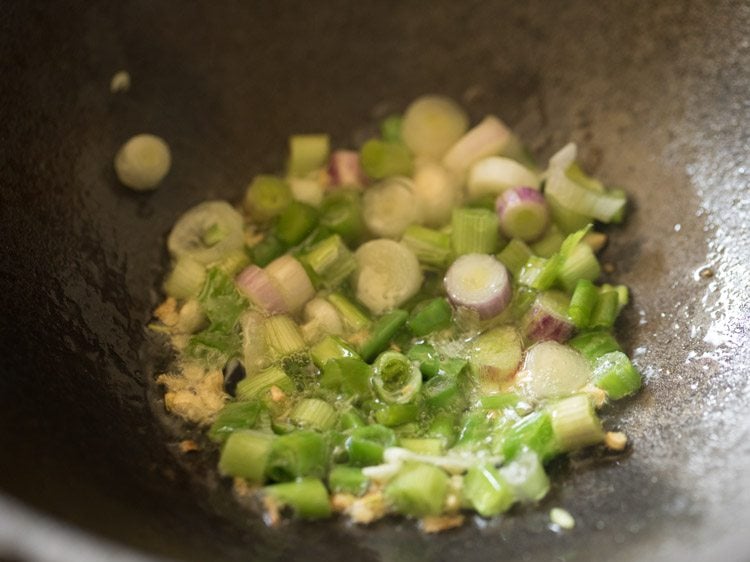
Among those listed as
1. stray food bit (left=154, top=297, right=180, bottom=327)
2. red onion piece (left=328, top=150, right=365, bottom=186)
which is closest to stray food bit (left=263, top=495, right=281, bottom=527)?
stray food bit (left=154, top=297, right=180, bottom=327)

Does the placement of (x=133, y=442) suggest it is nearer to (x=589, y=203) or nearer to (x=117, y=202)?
(x=117, y=202)

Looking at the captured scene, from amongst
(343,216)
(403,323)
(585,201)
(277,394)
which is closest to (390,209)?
(343,216)

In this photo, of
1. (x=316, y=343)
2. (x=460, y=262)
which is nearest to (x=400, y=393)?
(x=316, y=343)

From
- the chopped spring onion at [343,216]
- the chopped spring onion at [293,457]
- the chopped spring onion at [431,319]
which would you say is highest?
the chopped spring onion at [343,216]

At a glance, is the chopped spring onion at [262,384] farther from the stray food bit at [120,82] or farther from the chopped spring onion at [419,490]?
the stray food bit at [120,82]

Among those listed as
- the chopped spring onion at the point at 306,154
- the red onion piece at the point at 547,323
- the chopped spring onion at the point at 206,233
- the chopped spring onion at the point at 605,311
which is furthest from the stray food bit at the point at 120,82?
the chopped spring onion at the point at 605,311
